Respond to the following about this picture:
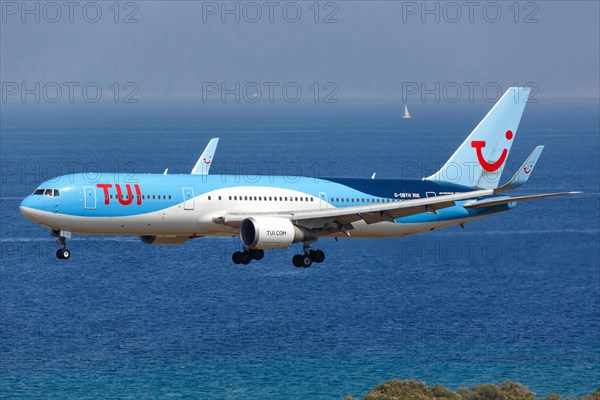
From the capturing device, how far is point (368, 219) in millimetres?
80062

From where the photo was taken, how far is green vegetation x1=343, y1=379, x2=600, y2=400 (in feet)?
419

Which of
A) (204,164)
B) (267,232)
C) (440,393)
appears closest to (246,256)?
(267,232)

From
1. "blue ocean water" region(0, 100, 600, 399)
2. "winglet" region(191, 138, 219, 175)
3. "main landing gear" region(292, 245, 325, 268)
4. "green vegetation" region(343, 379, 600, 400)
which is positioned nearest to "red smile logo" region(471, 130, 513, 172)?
"main landing gear" region(292, 245, 325, 268)

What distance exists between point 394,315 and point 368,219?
336 feet

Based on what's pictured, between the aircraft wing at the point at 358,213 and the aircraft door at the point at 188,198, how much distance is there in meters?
1.98

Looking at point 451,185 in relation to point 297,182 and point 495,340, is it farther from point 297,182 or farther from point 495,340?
point 495,340

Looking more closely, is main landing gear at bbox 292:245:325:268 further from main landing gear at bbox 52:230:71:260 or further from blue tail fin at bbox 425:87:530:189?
main landing gear at bbox 52:230:71:260

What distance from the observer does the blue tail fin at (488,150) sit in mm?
91312

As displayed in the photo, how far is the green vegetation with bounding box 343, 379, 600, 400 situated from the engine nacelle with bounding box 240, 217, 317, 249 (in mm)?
52854

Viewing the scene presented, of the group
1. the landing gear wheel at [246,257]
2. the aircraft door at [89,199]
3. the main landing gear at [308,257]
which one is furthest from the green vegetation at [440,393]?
the aircraft door at [89,199]

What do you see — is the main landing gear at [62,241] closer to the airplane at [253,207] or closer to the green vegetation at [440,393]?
the airplane at [253,207]

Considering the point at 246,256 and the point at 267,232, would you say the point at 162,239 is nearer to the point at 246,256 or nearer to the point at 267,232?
the point at 246,256

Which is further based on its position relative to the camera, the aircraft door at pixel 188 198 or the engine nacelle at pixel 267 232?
the aircraft door at pixel 188 198

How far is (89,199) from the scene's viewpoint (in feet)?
245
